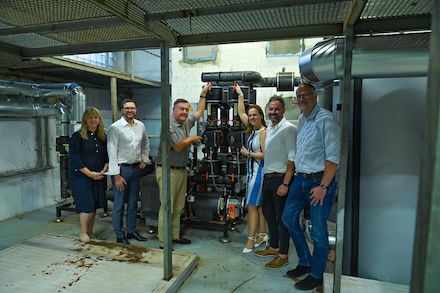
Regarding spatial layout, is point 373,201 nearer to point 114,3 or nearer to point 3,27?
point 114,3

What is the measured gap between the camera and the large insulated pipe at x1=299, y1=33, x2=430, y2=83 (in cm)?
175

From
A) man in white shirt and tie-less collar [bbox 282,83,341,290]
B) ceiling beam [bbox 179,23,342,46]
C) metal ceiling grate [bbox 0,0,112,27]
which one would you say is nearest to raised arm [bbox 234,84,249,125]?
man in white shirt and tie-less collar [bbox 282,83,341,290]

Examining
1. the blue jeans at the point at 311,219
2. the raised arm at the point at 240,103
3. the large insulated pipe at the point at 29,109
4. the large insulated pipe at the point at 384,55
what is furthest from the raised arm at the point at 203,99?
the large insulated pipe at the point at 29,109

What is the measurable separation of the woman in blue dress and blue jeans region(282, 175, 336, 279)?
53cm

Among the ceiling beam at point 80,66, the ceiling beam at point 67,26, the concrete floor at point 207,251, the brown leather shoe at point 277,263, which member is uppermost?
the ceiling beam at point 80,66

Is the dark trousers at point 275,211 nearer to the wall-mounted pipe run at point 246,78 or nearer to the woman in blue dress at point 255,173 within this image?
the woman in blue dress at point 255,173

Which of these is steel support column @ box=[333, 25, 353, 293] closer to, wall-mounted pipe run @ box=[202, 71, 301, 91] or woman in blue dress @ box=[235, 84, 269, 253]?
woman in blue dress @ box=[235, 84, 269, 253]

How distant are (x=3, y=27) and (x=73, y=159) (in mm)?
1253

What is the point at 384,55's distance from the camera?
1786 mm

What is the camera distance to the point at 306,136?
2.16 m

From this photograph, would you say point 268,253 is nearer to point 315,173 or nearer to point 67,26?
point 315,173

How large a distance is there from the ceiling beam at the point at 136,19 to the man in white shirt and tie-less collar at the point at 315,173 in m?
1.05

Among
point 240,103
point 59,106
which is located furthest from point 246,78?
point 59,106

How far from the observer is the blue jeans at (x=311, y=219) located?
212 cm
